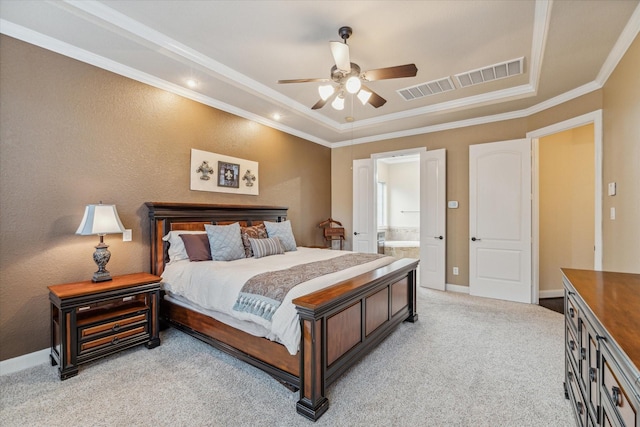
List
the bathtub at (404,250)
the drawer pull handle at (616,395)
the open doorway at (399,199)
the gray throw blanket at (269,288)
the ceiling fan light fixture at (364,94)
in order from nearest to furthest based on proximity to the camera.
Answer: the drawer pull handle at (616,395) → the gray throw blanket at (269,288) → the ceiling fan light fixture at (364,94) → the bathtub at (404,250) → the open doorway at (399,199)

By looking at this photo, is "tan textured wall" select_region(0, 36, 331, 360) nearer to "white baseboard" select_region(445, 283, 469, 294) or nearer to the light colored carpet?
the light colored carpet

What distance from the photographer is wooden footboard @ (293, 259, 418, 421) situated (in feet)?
6.07

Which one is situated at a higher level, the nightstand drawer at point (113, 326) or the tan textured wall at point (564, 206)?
the tan textured wall at point (564, 206)

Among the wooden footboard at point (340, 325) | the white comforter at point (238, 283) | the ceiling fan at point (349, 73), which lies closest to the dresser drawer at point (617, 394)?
the wooden footboard at point (340, 325)

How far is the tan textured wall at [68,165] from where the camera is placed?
2.36 meters

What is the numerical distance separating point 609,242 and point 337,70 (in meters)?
3.18

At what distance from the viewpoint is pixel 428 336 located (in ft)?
9.86

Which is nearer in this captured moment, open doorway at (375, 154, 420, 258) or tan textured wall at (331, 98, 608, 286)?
tan textured wall at (331, 98, 608, 286)

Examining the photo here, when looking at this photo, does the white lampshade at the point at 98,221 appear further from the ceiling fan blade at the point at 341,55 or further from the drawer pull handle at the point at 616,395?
the drawer pull handle at the point at 616,395

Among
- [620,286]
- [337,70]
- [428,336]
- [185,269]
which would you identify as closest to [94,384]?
[185,269]

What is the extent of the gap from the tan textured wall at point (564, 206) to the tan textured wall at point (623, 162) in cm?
151

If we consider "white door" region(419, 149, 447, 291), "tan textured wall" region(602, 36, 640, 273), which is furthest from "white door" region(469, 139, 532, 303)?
Result: "tan textured wall" region(602, 36, 640, 273)

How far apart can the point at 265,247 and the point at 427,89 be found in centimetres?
284

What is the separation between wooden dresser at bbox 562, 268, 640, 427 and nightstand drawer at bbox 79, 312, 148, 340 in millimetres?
3164
